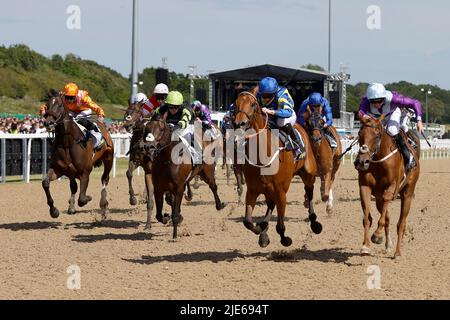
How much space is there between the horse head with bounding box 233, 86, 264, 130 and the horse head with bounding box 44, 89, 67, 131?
12.7ft

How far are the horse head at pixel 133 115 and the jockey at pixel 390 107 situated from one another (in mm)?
4199

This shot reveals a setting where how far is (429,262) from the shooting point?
28.5 ft

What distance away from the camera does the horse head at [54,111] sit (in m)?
11.5

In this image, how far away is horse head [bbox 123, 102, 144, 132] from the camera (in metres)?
12.4

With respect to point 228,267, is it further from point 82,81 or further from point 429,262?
point 82,81

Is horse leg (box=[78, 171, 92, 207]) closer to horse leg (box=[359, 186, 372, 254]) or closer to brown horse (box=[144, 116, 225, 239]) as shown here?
brown horse (box=[144, 116, 225, 239])

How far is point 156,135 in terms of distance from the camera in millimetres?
10273

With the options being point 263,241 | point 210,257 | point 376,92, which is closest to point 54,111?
point 210,257

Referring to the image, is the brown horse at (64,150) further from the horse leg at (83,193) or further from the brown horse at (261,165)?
the brown horse at (261,165)

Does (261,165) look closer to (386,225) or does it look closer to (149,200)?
(386,225)

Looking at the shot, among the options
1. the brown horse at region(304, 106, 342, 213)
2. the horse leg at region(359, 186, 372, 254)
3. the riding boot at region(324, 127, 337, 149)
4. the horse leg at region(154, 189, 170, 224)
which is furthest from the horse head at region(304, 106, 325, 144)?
the horse leg at region(359, 186, 372, 254)

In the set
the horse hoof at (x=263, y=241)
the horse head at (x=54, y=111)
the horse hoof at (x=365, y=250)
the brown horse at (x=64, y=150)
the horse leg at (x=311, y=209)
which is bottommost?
the horse hoof at (x=365, y=250)

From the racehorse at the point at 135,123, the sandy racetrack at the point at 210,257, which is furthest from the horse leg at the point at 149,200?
the racehorse at the point at 135,123
